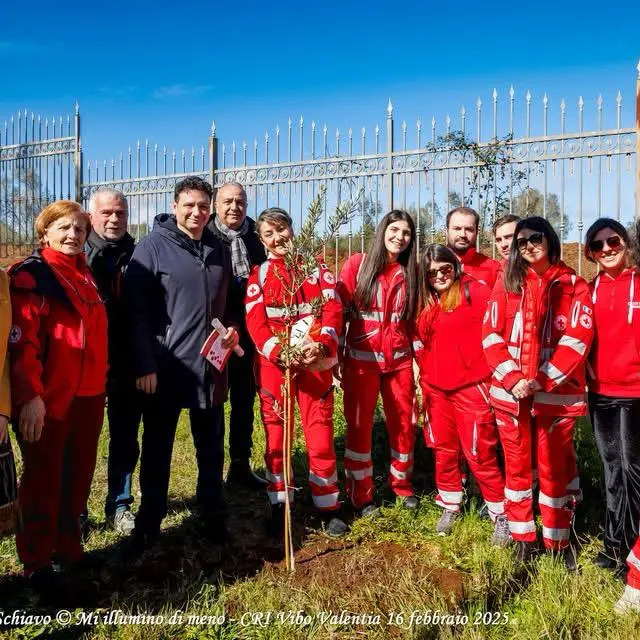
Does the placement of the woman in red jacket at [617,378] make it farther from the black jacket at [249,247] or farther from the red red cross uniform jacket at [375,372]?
the black jacket at [249,247]

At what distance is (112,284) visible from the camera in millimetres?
4102

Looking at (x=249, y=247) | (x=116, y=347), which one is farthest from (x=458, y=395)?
(x=116, y=347)

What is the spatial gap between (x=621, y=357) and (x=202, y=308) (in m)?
2.42

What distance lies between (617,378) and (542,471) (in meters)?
0.69

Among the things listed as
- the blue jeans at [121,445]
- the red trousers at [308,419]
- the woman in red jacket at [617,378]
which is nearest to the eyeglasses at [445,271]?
the woman in red jacket at [617,378]

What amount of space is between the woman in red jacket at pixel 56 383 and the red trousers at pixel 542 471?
7.90ft

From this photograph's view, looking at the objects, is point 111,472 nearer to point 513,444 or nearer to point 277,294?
point 277,294

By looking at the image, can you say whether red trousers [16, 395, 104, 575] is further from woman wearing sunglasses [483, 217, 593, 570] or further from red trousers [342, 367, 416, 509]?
woman wearing sunglasses [483, 217, 593, 570]

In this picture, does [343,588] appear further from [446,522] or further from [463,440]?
[463,440]

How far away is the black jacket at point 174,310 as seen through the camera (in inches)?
146

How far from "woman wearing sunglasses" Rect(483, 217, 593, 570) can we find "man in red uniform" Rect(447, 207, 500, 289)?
729mm

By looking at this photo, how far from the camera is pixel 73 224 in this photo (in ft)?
11.1

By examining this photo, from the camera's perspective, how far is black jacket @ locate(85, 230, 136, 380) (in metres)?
4.07

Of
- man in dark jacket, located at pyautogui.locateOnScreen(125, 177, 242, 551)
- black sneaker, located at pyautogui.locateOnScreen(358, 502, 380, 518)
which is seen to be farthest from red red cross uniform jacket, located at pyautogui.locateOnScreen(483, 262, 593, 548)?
man in dark jacket, located at pyautogui.locateOnScreen(125, 177, 242, 551)
